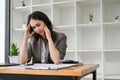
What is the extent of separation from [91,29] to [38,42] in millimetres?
1556

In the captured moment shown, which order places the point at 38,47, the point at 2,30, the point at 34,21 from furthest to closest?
the point at 2,30 < the point at 38,47 < the point at 34,21

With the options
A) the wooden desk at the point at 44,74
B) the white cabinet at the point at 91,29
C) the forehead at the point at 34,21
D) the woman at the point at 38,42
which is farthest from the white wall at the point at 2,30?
the wooden desk at the point at 44,74

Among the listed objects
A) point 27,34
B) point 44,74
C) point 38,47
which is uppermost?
point 27,34

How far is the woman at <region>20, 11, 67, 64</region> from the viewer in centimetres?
192

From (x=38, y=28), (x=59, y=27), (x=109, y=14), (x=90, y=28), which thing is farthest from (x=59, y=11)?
(x=38, y=28)

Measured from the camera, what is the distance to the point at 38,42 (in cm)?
209

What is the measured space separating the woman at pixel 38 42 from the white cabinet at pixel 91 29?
117 centimetres

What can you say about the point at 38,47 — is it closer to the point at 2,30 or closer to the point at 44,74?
the point at 44,74

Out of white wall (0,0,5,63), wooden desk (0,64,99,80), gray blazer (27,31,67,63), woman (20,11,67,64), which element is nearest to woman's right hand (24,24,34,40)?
woman (20,11,67,64)

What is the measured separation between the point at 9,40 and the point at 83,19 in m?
1.43

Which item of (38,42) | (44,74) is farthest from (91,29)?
(44,74)

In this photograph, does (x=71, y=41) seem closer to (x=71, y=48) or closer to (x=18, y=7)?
(x=71, y=48)

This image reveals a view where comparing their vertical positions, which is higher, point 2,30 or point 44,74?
point 2,30

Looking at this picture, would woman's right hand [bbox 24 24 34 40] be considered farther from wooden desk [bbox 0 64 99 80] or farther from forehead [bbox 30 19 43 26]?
wooden desk [bbox 0 64 99 80]
